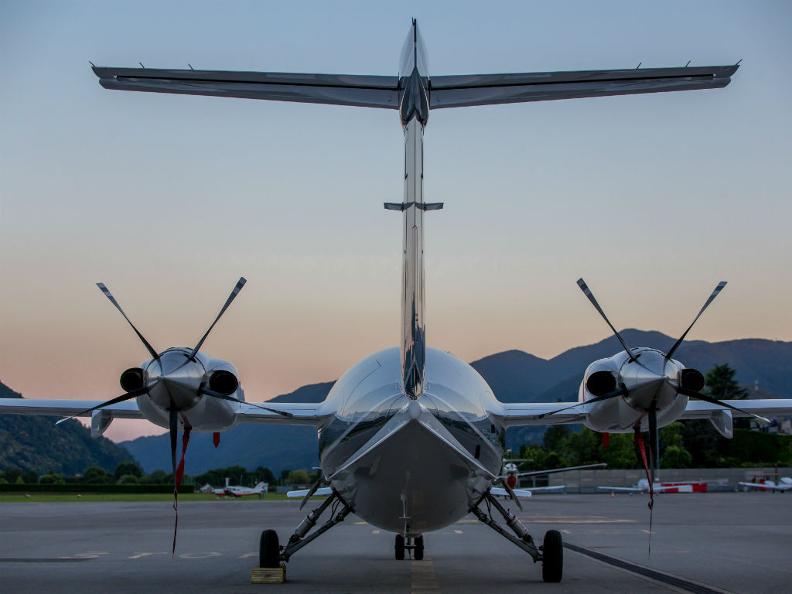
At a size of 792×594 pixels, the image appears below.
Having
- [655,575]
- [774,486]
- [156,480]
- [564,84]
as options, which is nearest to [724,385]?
[774,486]

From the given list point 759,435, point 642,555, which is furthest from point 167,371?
point 759,435

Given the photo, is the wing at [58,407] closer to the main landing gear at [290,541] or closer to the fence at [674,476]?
the main landing gear at [290,541]

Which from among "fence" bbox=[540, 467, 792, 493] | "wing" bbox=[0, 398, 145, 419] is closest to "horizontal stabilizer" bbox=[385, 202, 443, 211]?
"wing" bbox=[0, 398, 145, 419]

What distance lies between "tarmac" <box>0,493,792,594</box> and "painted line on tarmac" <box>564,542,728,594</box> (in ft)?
0.06

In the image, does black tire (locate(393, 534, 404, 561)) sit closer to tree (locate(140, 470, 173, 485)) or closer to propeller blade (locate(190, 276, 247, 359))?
propeller blade (locate(190, 276, 247, 359))

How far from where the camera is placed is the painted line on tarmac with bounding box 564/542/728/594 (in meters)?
13.8

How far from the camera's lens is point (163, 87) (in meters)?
12.9

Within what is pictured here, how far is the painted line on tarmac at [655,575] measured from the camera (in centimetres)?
1384

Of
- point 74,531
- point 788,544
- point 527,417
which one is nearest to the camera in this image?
point 527,417

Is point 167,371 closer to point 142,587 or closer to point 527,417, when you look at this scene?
point 142,587

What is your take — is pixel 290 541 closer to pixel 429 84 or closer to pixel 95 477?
pixel 429 84

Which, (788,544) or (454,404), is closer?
(454,404)

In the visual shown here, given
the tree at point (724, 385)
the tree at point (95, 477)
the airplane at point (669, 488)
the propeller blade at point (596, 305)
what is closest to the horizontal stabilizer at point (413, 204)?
the propeller blade at point (596, 305)

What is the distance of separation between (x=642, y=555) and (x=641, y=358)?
708 centimetres
